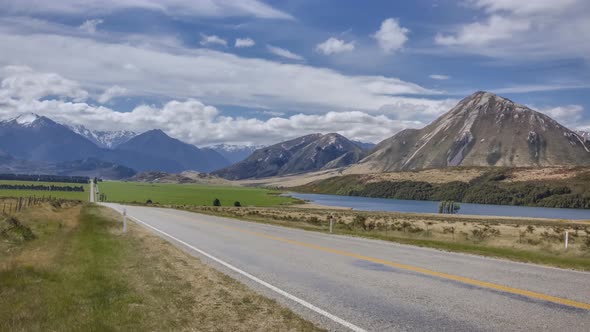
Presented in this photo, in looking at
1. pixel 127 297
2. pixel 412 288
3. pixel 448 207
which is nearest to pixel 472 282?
pixel 412 288

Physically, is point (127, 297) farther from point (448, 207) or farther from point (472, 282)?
point (448, 207)

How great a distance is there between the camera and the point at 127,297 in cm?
1048

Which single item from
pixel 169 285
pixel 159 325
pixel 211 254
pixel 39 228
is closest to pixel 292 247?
pixel 211 254

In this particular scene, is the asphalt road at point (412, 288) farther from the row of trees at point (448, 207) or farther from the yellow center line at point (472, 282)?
the row of trees at point (448, 207)

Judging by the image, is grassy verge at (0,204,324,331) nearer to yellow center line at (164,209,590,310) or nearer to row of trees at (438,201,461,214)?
yellow center line at (164,209,590,310)

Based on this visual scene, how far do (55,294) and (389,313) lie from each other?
7.35 m

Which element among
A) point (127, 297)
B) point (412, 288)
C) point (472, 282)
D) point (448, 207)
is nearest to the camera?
point (127, 297)

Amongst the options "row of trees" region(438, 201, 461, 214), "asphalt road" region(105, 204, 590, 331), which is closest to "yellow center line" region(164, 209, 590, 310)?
"asphalt road" region(105, 204, 590, 331)

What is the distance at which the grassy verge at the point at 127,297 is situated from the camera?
848 cm

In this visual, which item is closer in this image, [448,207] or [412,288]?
[412,288]

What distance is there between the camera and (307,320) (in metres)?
8.81

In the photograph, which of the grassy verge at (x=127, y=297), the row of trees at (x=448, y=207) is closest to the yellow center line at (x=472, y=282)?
the grassy verge at (x=127, y=297)

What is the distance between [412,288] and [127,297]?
6.58m

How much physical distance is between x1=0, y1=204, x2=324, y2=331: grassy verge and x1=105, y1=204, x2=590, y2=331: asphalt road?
2.88 ft
